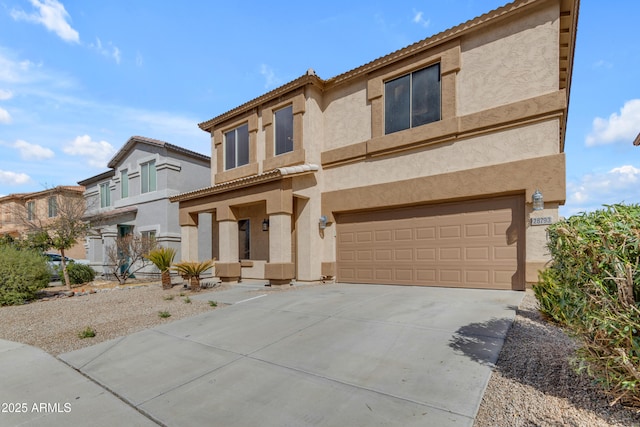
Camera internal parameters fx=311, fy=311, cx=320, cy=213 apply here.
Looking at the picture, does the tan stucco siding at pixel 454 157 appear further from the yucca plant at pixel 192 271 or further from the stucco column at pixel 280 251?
the yucca plant at pixel 192 271

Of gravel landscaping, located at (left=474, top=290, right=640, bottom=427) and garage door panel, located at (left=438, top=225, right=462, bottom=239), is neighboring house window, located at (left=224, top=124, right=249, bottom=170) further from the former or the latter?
gravel landscaping, located at (left=474, top=290, right=640, bottom=427)

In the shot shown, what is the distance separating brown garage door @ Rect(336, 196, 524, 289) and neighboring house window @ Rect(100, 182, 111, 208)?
17170 millimetres

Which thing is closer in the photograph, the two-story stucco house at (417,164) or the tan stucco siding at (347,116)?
the two-story stucco house at (417,164)

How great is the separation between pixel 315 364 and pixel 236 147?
11.7 m

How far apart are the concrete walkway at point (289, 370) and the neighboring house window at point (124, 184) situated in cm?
1503

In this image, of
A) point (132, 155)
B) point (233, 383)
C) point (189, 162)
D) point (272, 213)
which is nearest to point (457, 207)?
point (272, 213)

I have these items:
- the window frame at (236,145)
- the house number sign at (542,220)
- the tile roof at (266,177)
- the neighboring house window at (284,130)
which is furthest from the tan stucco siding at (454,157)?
the window frame at (236,145)

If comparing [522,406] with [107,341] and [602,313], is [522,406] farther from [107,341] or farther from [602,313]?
[107,341]

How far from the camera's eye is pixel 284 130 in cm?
1245

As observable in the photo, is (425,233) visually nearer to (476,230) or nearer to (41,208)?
(476,230)

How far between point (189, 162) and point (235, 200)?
687 cm

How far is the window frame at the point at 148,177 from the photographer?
662 inches

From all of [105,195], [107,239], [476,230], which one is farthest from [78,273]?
[476,230]

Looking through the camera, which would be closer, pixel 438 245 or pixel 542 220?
pixel 542 220
